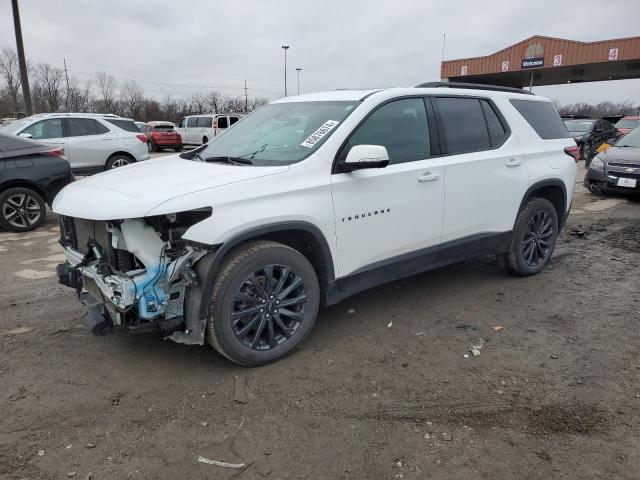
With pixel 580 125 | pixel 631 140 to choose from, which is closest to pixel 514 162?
pixel 631 140

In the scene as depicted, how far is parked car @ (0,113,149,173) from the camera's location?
10531 millimetres

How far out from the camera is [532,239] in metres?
5.04

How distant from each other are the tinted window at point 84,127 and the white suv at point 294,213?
316 inches

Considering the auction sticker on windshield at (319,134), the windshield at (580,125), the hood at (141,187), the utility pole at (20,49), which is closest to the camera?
the hood at (141,187)

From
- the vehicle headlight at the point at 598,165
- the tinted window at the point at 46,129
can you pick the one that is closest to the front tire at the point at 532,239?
the vehicle headlight at the point at 598,165

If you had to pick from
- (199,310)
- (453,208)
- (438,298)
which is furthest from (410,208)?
(199,310)

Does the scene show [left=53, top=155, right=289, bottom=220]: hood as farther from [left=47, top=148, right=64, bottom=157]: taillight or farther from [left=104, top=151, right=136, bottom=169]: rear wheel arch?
[left=104, top=151, right=136, bottom=169]: rear wheel arch

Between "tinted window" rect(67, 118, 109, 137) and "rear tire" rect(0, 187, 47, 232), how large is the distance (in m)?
4.04

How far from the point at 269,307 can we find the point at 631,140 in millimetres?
9802

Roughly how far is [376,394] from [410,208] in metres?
1.48

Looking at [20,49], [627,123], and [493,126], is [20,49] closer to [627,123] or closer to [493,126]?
[493,126]

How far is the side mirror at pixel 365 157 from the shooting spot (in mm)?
3273

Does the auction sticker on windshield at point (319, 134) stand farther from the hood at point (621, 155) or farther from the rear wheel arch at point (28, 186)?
the hood at point (621, 155)

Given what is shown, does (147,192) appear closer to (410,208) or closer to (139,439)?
(139,439)
